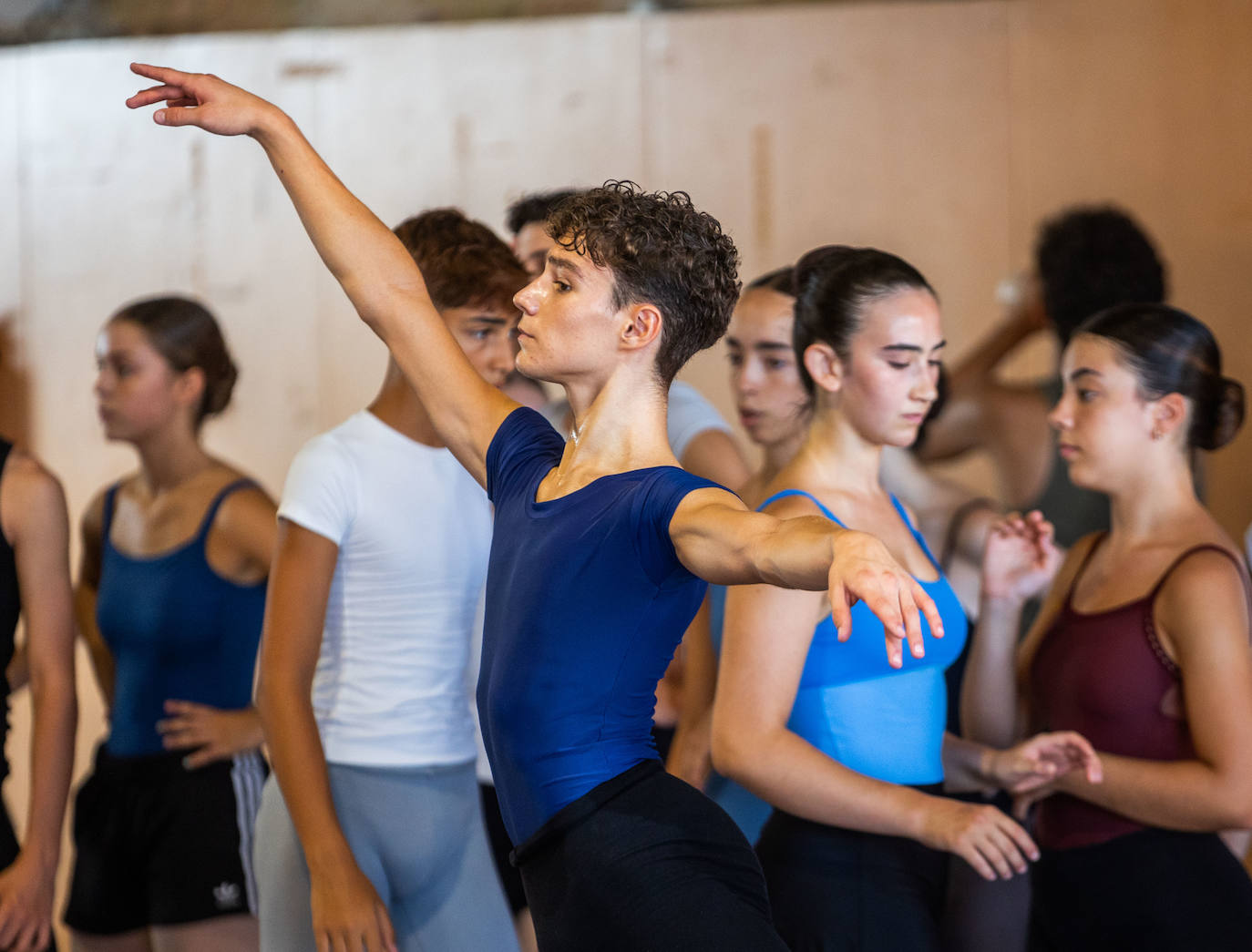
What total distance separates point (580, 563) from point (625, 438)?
176 mm

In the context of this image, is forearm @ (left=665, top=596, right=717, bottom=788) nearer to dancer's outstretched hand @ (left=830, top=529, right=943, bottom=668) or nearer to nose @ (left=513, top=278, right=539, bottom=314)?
nose @ (left=513, top=278, right=539, bottom=314)

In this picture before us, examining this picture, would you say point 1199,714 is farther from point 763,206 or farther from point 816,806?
point 763,206

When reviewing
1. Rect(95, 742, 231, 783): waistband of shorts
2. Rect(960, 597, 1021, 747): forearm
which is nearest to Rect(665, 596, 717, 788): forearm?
Rect(960, 597, 1021, 747): forearm

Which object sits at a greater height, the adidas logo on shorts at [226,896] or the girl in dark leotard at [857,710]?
the girl in dark leotard at [857,710]

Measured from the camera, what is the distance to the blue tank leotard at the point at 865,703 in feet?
6.23

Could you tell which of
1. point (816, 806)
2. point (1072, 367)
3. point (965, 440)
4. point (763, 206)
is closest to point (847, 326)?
point (1072, 367)

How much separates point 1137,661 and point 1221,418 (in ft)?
1.57

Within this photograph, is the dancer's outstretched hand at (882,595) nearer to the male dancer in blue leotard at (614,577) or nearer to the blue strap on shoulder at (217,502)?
the male dancer in blue leotard at (614,577)

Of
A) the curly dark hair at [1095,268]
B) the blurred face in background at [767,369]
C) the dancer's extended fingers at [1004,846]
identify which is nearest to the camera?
A: the dancer's extended fingers at [1004,846]

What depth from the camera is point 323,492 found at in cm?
188

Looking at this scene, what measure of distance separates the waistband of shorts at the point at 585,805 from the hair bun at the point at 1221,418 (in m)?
1.33

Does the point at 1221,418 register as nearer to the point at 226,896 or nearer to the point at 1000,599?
the point at 1000,599

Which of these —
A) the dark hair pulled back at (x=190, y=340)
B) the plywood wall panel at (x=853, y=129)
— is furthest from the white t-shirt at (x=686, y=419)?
the plywood wall panel at (x=853, y=129)

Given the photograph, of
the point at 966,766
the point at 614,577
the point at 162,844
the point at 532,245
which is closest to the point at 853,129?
the point at 532,245
